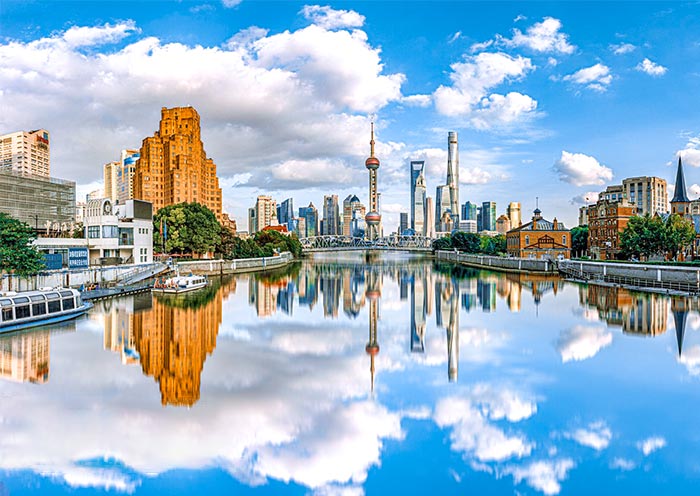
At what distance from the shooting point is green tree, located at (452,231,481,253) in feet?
340

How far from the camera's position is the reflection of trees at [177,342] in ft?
51.7

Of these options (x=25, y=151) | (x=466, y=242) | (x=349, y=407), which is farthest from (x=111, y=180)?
(x=349, y=407)

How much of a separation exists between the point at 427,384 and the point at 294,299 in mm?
23400

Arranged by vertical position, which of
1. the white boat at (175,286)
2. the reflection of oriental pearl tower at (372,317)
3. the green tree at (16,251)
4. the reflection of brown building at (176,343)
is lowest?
the reflection of oriental pearl tower at (372,317)

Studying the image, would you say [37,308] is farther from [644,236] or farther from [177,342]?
[644,236]

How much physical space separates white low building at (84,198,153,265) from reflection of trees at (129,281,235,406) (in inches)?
481

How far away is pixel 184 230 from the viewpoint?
56.7 m

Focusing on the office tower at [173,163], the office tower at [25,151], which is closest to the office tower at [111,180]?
the office tower at [25,151]

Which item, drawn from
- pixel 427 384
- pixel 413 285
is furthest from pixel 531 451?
pixel 413 285

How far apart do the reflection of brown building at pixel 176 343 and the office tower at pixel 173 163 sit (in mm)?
67684

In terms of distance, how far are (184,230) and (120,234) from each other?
39.3ft

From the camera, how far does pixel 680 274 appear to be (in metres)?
40.7

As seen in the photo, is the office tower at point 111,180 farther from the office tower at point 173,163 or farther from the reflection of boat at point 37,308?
the reflection of boat at point 37,308

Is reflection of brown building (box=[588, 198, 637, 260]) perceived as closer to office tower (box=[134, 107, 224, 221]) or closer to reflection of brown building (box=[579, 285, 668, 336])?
reflection of brown building (box=[579, 285, 668, 336])
